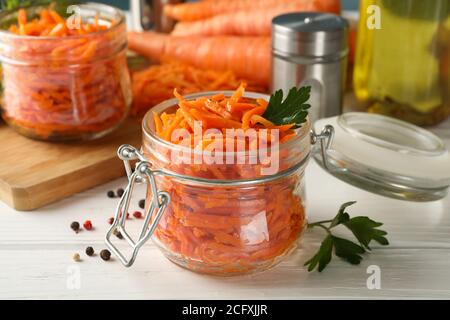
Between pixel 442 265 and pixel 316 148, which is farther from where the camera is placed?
pixel 316 148

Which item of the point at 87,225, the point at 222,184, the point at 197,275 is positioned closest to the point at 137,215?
the point at 87,225

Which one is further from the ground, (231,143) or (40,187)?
(231,143)

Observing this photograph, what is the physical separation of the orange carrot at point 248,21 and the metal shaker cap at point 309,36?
313 mm

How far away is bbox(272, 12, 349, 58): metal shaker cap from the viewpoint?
1.79 metres

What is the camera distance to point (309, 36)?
1.79 metres

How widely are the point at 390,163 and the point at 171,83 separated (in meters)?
0.72

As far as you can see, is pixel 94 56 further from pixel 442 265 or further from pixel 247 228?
pixel 442 265

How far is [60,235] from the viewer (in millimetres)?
1427

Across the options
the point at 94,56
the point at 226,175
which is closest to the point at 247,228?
the point at 226,175

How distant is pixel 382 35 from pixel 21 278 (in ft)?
3.40

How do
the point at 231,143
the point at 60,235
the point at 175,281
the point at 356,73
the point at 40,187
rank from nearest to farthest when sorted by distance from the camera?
the point at 231,143 < the point at 175,281 < the point at 60,235 < the point at 40,187 < the point at 356,73

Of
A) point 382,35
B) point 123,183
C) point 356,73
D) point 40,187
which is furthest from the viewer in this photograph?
point 356,73

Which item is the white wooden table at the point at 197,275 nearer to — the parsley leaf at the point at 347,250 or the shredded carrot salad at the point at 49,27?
the parsley leaf at the point at 347,250

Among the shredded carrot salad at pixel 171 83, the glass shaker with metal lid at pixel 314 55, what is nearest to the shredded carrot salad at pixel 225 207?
the glass shaker with metal lid at pixel 314 55
